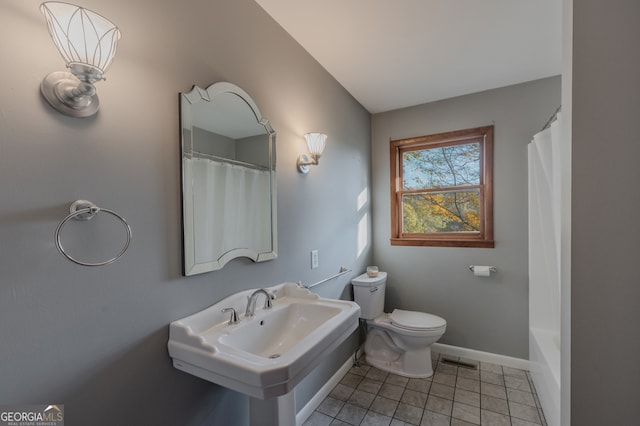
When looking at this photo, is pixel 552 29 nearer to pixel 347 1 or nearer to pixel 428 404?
pixel 347 1


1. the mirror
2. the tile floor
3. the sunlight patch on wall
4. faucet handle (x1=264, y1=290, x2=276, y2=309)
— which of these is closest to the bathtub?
the tile floor

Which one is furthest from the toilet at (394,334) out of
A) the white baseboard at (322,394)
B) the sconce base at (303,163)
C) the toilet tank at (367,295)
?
the sconce base at (303,163)

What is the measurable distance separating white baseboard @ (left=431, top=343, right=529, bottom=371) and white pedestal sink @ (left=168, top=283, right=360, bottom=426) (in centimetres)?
177

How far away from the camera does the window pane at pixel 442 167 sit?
2609 millimetres

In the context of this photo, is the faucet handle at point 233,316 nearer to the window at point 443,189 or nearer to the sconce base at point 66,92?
the sconce base at point 66,92

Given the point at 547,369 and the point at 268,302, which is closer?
the point at 268,302

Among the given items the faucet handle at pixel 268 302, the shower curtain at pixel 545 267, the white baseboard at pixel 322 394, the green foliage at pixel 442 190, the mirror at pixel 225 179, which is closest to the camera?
the mirror at pixel 225 179

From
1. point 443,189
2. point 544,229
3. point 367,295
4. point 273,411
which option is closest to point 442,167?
point 443,189

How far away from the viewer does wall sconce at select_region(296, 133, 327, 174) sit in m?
1.83

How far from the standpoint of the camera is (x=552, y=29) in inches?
67.7

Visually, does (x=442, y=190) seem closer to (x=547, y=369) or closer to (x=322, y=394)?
(x=547, y=369)

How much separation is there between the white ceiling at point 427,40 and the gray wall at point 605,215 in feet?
2.58

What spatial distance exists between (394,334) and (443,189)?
139 cm

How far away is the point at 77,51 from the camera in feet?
2.41
